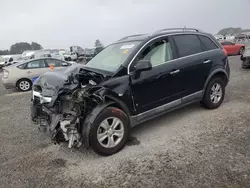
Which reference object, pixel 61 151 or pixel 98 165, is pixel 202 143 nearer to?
pixel 98 165

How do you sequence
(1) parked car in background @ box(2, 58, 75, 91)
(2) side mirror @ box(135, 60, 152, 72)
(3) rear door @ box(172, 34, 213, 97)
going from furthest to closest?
(1) parked car in background @ box(2, 58, 75, 91)
(3) rear door @ box(172, 34, 213, 97)
(2) side mirror @ box(135, 60, 152, 72)

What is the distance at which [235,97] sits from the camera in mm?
5961

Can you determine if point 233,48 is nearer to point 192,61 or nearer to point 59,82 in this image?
point 192,61

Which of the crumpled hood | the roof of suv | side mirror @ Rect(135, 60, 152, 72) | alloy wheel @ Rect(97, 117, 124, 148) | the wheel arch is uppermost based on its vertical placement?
the roof of suv

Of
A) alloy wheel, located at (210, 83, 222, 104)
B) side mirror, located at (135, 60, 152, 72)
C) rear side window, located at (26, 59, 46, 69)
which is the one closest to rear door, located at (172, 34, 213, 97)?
alloy wheel, located at (210, 83, 222, 104)

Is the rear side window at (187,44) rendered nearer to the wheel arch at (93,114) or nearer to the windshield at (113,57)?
the windshield at (113,57)

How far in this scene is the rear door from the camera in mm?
4379

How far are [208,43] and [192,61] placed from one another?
2.87 feet

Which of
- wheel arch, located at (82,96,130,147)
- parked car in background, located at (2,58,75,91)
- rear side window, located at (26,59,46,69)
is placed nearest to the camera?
wheel arch, located at (82,96,130,147)

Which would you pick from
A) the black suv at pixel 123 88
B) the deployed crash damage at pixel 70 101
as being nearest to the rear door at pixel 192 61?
the black suv at pixel 123 88

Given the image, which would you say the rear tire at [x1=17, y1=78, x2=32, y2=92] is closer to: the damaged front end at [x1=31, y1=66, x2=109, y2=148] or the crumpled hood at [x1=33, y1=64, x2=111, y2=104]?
the crumpled hood at [x1=33, y1=64, x2=111, y2=104]

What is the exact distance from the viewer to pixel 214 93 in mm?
5086

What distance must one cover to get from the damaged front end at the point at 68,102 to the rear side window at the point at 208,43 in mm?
2595

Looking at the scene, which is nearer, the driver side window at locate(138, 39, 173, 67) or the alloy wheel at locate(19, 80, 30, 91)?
the driver side window at locate(138, 39, 173, 67)
